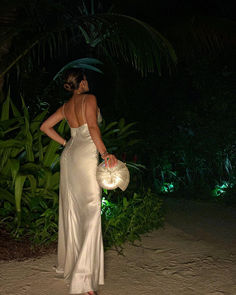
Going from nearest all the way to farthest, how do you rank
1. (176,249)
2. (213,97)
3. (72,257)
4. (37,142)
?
(72,257)
(176,249)
(37,142)
(213,97)

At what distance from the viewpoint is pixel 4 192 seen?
4.22 metres

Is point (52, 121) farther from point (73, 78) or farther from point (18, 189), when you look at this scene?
point (18, 189)

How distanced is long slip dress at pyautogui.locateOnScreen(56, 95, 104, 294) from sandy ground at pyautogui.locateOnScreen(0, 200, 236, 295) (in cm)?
19

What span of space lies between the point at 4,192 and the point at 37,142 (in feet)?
2.43

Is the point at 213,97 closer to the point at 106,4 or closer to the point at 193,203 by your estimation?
the point at 193,203

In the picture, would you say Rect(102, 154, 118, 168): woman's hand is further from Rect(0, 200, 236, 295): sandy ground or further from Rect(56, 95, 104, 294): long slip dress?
Rect(0, 200, 236, 295): sandy ground

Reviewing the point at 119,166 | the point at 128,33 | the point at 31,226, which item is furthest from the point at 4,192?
the point at 128,33

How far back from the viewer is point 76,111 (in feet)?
9.96

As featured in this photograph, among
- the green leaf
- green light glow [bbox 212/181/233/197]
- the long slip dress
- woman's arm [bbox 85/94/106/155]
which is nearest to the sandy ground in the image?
the long slip dress

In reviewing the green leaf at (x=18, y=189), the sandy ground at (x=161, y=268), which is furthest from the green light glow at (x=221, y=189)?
the green leaf at (x=18, y=189)

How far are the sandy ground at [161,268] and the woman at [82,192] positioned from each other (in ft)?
0.65

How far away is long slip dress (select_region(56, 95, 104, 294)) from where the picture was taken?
2.90m

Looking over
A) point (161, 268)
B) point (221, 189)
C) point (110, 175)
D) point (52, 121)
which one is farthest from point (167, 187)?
point (110, 175)

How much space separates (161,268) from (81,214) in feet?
3.40
